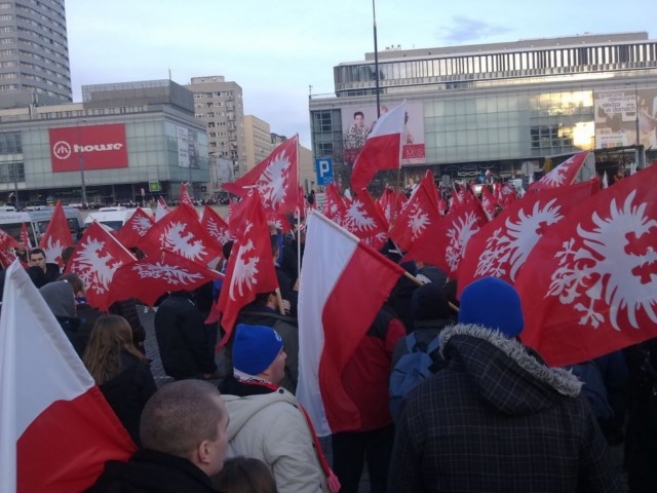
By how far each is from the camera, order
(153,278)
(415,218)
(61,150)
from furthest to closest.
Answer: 1. (61,150)
2. (415,218)
3. (153,278)

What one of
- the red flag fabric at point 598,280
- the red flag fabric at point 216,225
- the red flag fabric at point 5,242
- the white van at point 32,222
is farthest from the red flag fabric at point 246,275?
the white van at point 32,222

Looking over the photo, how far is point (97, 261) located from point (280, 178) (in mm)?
2126

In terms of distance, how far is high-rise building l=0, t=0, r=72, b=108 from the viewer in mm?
122625

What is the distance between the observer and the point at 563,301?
10.9 ft

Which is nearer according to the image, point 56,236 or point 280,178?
point 280,178

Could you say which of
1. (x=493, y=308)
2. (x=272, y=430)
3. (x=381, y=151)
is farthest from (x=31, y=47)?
(x=493, y=308)

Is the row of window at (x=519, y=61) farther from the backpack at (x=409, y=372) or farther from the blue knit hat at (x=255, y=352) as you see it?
the blue knit hat at (x=255, y=352)

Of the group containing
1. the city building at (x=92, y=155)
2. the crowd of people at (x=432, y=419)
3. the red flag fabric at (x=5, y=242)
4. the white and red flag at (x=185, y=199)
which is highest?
the city building at (x=92, y=155)

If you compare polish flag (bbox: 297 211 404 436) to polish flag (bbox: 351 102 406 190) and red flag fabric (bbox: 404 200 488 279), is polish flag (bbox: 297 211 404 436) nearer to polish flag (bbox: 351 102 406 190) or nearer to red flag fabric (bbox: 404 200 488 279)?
red flag fabric (bbox: 404 200 488 279)

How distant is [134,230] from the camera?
38.7ft

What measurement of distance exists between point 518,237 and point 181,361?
309 cm

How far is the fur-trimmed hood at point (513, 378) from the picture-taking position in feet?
7.09

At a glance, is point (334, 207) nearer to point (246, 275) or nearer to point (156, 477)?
point (246, 275)

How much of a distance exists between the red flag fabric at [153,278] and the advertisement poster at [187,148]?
7866 centimetres
